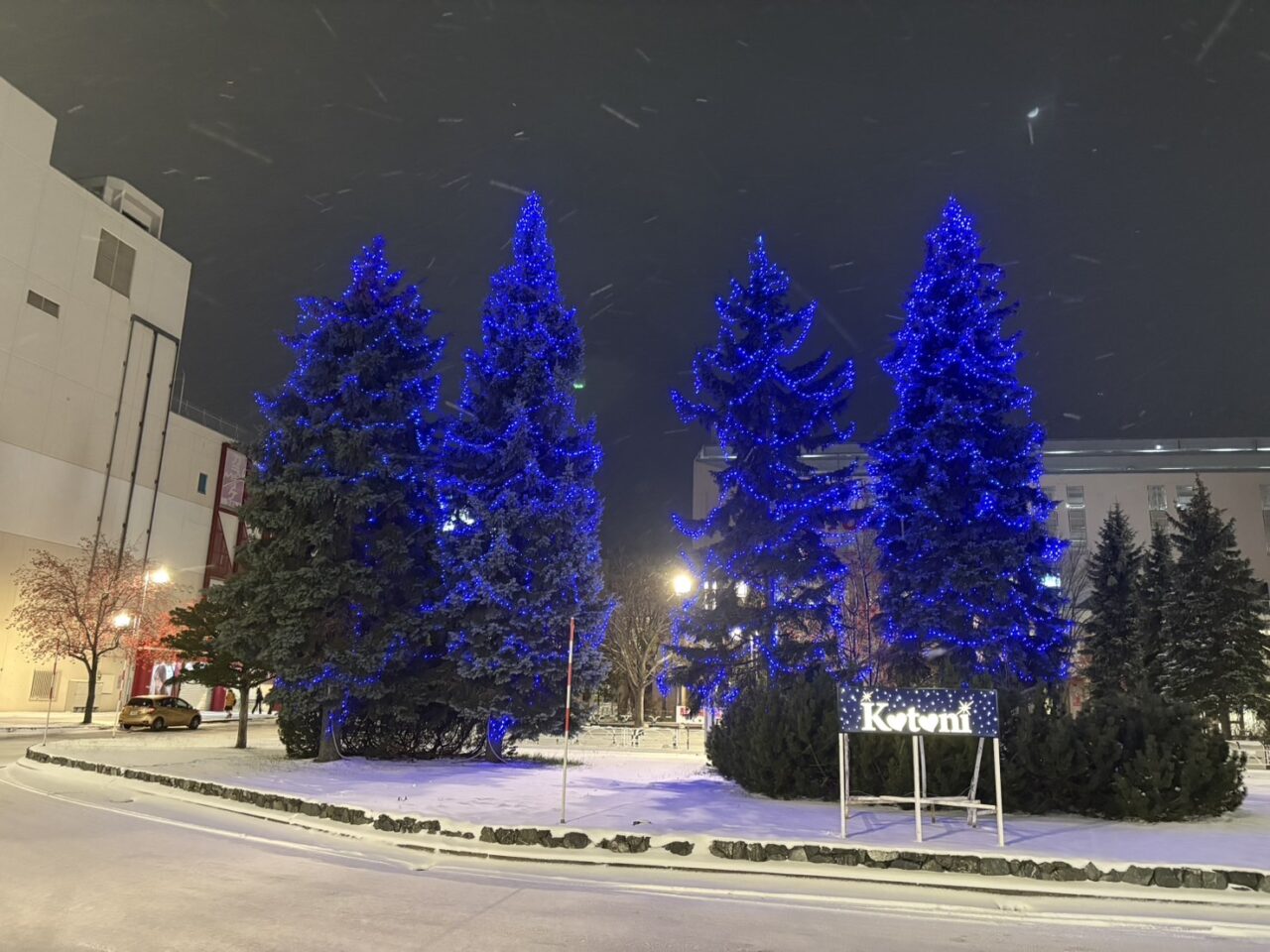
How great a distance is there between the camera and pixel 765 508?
66.4ft

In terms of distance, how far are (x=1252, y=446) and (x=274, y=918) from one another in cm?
9910

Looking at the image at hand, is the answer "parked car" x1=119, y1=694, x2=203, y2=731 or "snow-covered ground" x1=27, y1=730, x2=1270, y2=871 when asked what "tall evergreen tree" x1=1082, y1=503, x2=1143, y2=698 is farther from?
"parked car" x1=119, y1=694, x2=203, y2=731

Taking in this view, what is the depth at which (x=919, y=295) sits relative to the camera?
912 inches

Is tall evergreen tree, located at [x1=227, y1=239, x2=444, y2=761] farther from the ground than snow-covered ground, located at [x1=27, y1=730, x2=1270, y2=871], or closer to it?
farther from the ground

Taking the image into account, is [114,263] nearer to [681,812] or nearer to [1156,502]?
[681,812]

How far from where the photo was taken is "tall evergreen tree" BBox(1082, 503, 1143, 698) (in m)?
41.0

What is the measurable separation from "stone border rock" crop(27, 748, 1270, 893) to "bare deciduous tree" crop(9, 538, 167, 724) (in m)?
35.4

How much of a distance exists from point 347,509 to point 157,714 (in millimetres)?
23399

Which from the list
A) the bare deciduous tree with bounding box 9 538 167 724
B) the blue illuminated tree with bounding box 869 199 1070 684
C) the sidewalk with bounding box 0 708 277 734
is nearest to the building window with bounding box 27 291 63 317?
the bare deciduous tree with bounding box 9 538 167 724

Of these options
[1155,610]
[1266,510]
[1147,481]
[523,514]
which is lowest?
[523,514]

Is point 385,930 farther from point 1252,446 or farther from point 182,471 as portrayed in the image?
point 1252,446

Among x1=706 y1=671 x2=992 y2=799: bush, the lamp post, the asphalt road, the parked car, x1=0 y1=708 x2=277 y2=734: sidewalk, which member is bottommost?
x1=0 y1=708 x2=277 y2=734: sidewalk

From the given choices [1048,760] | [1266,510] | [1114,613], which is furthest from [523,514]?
[1266,510]

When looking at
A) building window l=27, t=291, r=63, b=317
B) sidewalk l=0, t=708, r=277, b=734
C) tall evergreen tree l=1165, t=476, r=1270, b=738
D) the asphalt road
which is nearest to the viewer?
the asphalt road
